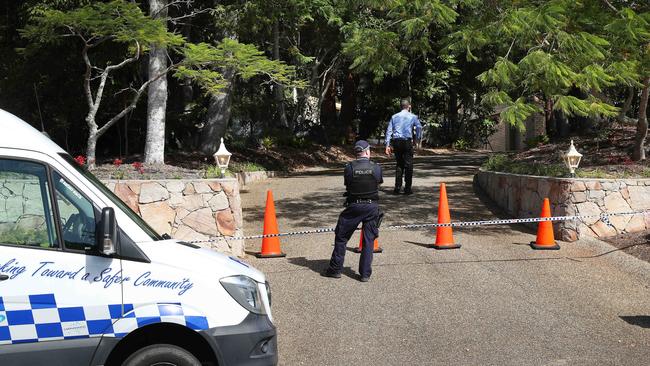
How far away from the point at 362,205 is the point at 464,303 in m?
1.60

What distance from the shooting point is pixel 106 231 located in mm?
4195

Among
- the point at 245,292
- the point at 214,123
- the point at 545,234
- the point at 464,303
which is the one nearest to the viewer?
the point at 245,292

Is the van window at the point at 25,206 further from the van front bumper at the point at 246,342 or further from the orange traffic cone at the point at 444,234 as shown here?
the orange traffic cone at the point at 444,234

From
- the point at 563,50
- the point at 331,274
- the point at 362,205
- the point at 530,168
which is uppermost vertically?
the point at 563,50

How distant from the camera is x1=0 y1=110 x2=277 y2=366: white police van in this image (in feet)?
13.5

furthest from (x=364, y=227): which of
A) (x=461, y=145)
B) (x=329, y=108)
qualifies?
(x=461, y=145)

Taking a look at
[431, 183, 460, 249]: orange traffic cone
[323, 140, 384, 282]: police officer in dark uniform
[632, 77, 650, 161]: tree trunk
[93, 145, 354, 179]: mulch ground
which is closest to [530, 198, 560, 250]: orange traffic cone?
[431, 183, 460, 249]: orange traffic cone

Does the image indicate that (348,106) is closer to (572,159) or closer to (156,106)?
(156,106)

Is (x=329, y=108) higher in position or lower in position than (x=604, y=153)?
higher

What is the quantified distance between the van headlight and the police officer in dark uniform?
3.42m

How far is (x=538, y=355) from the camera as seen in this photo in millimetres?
5930

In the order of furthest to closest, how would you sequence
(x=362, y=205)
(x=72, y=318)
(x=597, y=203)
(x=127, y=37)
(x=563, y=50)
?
(x=127, y=37) < (x=563, y=50) < (x=597, y=203) < (x=362, y=205) < (x=72, y=318)

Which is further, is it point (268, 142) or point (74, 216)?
point (268, 142)

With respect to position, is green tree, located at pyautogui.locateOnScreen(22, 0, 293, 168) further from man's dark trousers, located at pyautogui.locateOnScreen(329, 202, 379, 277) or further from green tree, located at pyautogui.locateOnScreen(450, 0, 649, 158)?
man's dark trousers, located at pyautogui.locateOnScreen(329, 202, 379, 277)
